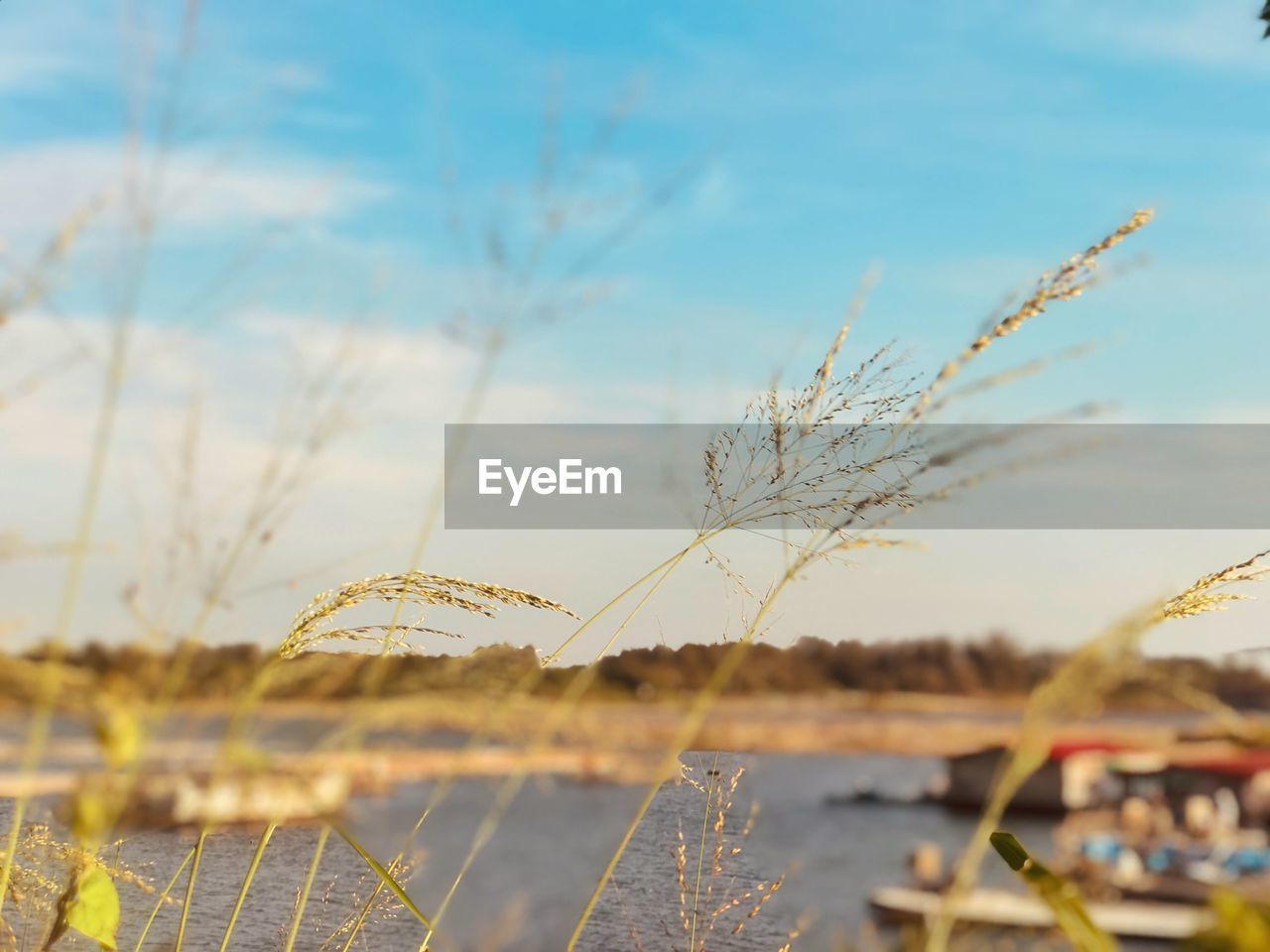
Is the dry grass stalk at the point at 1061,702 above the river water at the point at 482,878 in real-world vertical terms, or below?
above

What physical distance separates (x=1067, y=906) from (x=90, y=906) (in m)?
0.95

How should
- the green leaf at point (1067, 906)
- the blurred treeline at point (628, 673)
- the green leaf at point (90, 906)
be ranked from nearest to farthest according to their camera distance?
the green leaf at point (1067, 906)
the blurred treeline at point (628, 673)
the green leaf at point (90, 906)

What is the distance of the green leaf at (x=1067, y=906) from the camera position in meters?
0.66

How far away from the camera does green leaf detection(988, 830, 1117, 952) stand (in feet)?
2.18

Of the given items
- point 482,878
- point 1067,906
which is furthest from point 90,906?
point 482,878

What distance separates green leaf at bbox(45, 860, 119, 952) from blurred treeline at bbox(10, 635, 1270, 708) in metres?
0.26

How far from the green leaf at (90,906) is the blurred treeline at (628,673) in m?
0.26

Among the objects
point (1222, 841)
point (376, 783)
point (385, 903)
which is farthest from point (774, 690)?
point (1222, 841)

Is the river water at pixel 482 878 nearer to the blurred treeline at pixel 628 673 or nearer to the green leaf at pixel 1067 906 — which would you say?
the blurred treeline at pixel 628 673

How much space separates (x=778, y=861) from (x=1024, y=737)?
5.13ft

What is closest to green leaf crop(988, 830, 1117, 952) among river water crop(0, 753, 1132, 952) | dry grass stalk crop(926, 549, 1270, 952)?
dry grass stalk crop(926, 549, 1270, 952)

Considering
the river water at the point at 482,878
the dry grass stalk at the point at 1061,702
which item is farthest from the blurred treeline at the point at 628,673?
the river water at the point at 482,878

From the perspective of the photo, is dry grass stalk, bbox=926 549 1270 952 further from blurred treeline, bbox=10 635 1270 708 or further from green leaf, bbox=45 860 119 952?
green leaf, bbox=45 860 119 952

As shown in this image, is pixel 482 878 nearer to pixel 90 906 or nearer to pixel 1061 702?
pixel 90 906
